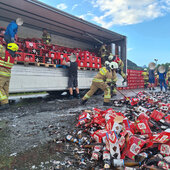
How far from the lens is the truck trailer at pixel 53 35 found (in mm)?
5395

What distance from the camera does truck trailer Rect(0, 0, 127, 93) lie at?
5395 millimetres

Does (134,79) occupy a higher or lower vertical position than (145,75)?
lower

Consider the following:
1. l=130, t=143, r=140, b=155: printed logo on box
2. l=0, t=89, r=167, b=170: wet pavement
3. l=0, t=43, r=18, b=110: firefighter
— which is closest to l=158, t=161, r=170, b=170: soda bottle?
l=130, t=143, r=140, b=155: printed logo on box

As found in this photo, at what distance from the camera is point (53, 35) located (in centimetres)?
1001

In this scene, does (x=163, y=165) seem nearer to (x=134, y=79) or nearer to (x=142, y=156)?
(x=142, y=156)

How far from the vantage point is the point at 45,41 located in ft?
27.7

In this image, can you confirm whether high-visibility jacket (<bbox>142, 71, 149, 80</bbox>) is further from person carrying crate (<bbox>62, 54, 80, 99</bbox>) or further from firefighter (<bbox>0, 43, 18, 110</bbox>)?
firefighter (<bbox>0, 43, 18, 110</bbox>)

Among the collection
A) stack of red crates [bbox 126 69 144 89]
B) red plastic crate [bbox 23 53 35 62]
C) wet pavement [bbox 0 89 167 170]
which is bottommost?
wet pavement [bbox 0 89 167 170]

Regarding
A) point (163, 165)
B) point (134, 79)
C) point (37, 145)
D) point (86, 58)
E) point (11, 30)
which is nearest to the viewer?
point (163, 165)

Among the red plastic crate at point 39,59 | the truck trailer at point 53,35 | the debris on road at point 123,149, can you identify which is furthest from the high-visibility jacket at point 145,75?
the debris on road at point 123,149

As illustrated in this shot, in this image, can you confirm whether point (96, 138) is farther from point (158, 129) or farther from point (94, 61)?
point (94, 61)

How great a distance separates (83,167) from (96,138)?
1.90 feet

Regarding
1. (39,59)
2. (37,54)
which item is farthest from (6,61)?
(37,54)

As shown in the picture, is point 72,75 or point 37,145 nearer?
point 37,145
